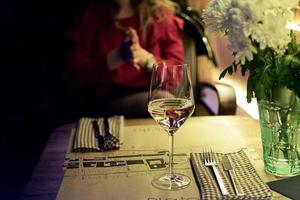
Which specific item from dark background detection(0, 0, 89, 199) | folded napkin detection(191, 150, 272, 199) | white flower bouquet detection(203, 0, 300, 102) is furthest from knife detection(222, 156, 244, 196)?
dark background detection(0, 0, 89, 199)

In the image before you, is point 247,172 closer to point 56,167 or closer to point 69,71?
point 56,167

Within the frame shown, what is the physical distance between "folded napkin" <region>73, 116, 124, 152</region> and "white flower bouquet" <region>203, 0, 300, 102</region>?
14.7 inches

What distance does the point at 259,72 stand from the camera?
95 cm

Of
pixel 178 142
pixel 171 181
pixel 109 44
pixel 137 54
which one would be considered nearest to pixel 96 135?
pixel 178 142

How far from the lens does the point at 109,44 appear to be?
7.45ft

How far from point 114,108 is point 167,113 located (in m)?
1.04

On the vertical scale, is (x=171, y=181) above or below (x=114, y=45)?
below

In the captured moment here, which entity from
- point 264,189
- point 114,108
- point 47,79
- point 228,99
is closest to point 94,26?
point 114,108

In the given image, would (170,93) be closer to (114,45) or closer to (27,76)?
(114,45)

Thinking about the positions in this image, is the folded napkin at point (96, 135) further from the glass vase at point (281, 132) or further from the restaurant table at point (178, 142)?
the glass vase at point (281, 132)

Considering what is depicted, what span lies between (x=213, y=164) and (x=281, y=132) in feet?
0.52

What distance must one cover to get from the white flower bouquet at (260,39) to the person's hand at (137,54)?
1040 millimetres

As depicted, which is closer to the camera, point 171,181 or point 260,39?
point 260,39

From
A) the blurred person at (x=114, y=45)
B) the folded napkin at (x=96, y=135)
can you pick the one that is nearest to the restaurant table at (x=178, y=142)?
the folded napkin at (x=96, y=135)
